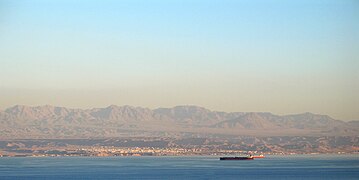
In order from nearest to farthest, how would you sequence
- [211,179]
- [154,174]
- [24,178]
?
1. [211,179]
2. [24,178]
3. [154,174]

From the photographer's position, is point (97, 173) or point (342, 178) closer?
point (342, 178)

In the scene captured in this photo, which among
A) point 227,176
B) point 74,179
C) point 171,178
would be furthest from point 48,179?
point 227,176

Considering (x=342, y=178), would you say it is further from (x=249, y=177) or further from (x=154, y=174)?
(x=154, y=174)

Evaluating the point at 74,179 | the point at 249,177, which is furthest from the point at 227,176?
the point at 74,179

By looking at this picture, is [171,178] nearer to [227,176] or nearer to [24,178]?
[227,176]

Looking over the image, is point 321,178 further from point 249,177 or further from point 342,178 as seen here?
point 249,177

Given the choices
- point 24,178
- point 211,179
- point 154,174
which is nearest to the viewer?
point 211,179

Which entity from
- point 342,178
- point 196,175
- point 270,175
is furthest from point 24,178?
point 342,178

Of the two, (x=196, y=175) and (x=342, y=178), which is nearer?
(x=342, y=178)
